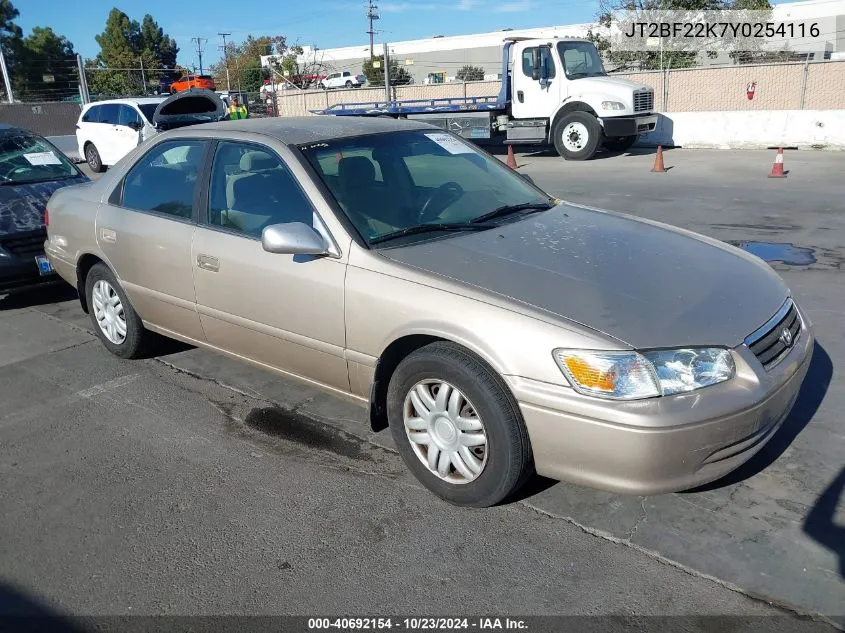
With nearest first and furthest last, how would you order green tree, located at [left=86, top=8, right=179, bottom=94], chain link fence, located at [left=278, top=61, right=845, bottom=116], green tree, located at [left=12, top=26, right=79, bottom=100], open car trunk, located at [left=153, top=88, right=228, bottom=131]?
open car trunk, located at [left=153, top=88, right=228, bottom=131] < chain link fence, located at [left=278, top=61, right=845, bottom=116] < green tree, located at [left=12, top=26, right=79, bottom=100] < green tree, located at [left=86, top=8, right=179, bottom=94]

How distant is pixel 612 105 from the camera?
1598cm

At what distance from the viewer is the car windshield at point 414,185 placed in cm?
363

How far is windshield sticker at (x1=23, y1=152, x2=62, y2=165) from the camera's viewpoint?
7.30 m

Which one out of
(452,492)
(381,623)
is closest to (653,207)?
(452,492)

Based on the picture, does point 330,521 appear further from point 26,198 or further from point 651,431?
point 26,198

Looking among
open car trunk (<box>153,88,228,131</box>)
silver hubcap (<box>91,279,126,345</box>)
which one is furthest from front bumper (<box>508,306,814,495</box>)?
open car trunk (<box>153,88,228,131</box>)

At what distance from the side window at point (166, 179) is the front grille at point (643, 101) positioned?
13.7m

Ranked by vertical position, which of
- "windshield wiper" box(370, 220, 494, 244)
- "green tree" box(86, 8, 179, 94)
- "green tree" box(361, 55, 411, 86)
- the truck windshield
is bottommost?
"windshield wiper" box(370, 220, 494, 244)

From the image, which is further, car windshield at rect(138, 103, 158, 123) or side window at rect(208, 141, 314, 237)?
car windshield at rect(138, 103, 158, 123)

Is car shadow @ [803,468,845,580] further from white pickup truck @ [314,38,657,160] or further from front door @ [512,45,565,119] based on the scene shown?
front door @ [512,45,565,119]

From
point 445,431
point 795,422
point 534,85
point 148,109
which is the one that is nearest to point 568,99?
point 534,85

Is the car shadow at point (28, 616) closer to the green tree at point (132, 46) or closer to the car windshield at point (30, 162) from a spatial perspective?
the car windshield at point (30, 162)

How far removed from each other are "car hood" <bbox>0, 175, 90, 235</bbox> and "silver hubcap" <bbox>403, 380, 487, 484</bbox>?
188 inches

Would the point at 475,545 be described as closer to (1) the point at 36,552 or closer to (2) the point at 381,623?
(2) the point at 381,623
